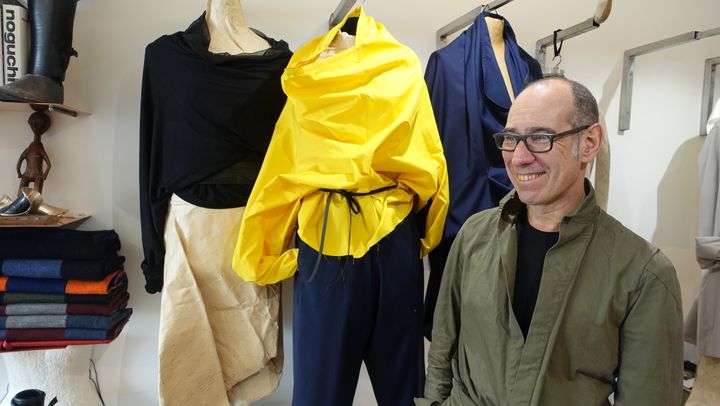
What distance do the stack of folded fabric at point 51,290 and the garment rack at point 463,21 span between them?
4.49 ft

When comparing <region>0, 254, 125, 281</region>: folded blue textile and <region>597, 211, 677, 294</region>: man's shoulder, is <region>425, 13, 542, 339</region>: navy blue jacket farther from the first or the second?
<region>0, 254, 125, 281</region>: folded blue textile

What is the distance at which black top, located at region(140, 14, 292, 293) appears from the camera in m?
1.38

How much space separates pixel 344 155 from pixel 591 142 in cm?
56

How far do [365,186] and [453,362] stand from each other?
486 mm

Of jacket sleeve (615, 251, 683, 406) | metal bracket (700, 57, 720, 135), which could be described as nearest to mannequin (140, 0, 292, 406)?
jacket sleeve (615, 251, 683, 406)

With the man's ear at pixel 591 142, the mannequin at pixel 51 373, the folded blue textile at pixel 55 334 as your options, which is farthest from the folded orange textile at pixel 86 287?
the man's ear at pixel 591 142

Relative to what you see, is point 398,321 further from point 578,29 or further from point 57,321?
point 578,29

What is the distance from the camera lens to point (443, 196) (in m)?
1.33

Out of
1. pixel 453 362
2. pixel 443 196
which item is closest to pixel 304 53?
pixel 443 196

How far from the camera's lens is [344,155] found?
3.84 feet

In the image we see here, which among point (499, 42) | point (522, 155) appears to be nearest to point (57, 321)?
point (522, 155)

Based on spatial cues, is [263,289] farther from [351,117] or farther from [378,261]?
[351,117]

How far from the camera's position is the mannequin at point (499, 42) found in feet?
5.06

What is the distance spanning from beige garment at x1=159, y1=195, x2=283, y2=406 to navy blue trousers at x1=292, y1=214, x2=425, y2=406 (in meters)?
0.23
